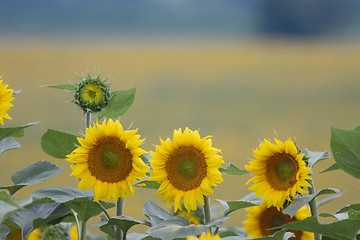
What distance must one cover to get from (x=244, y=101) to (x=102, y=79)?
24.5ft

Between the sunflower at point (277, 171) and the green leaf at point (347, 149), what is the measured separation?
0.04 metres

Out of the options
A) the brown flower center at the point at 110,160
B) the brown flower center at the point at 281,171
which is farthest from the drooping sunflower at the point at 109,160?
the brown flower center at the point at 281,171

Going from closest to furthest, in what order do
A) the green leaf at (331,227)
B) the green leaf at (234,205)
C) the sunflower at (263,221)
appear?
the green leaf at (331,227)
the green leaf at (234,205)
the sunflower at (263,221)

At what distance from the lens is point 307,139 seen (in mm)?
6656

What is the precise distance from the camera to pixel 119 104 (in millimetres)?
774

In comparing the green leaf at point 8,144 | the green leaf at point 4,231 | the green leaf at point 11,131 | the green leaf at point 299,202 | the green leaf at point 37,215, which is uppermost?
the green leaf at point 11,131

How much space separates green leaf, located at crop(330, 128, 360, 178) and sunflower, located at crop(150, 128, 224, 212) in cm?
10

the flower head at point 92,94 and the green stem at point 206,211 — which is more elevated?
the flower head at point 92,94

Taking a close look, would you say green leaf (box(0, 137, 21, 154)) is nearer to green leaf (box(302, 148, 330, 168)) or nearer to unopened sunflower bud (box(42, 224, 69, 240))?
unopened sunflower bud (box(42, 224, 69, 240))

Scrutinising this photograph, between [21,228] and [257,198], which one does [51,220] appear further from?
[257,198]

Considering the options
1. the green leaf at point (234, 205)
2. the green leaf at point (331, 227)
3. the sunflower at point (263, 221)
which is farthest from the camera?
the sunflower at point (263, 221)

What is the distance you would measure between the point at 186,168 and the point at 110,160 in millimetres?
65

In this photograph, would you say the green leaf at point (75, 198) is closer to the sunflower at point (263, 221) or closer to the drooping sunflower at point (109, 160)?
the drooping sunflower at point (109, 160)

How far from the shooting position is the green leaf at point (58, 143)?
29.9 inches
